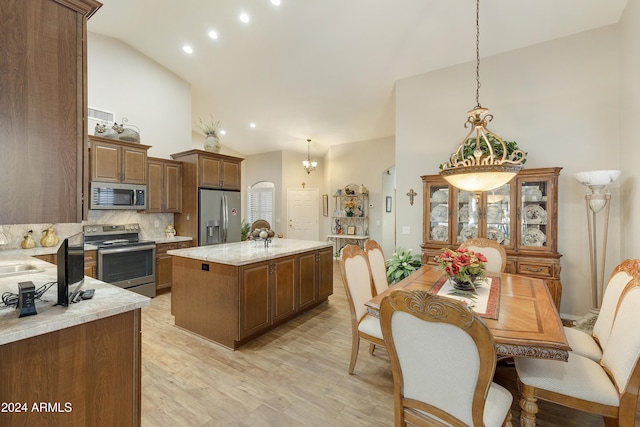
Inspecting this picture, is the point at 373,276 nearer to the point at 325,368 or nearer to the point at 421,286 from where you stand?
the point at 421,286

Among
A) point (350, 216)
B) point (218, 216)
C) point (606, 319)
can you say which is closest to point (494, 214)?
point (606, 319)

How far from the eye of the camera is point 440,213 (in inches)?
158

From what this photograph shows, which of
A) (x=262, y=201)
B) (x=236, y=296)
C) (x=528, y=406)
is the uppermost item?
(x=262, y=201)

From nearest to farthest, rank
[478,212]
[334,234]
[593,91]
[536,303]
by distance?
[536,303] < [593,91] < [478,212] < [334,234]

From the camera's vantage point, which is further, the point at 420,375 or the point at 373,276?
the point at 373,276

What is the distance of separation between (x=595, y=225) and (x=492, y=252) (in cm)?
145

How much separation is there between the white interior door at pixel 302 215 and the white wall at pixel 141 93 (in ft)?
10.6

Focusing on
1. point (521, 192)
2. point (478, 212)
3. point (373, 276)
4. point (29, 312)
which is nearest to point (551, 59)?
point (521, 192)

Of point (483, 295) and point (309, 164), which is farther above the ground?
point (309, 164)

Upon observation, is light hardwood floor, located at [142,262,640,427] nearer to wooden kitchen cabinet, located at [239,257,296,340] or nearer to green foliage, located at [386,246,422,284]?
wooden kitchen cabinet, located at [239,257,296,340]

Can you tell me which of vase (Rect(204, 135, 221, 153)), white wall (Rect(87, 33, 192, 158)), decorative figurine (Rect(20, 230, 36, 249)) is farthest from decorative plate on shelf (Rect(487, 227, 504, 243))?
decorative figurine (Rect(20, 230, 36, 249))

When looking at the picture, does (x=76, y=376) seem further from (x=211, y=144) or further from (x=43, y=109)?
(x=211, y=144)

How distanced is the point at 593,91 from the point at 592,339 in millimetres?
3145

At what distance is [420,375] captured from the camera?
1.29m
